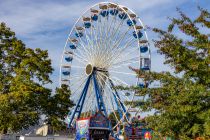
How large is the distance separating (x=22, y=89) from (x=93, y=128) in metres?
8.20

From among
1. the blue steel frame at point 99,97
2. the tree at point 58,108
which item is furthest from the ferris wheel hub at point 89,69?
the tree at point 58,108

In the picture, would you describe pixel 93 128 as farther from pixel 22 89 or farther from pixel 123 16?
pixel 123 16

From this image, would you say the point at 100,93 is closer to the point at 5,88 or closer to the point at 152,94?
the point at 5,88

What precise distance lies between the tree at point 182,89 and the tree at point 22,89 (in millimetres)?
19422

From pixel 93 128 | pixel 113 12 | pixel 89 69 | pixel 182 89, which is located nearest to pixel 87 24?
pixel 113 12

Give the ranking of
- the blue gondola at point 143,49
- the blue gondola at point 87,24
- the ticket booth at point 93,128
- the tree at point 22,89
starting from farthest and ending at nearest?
the blue gondola at point 87,24 → the blue gondola at point 143,49 → the ticket booth at point 93,128 → the tree at point 22,89

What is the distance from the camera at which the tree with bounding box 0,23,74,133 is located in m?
28.7

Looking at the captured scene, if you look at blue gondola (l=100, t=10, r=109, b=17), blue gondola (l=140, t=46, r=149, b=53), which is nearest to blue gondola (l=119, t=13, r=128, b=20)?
blue gondola (l=100, t=10, r=109, b=17)

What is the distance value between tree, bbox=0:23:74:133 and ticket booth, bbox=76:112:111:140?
2.82 meters

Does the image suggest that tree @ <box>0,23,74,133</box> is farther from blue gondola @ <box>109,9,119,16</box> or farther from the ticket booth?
blue gondola @ <box>109,9,119,16</box>

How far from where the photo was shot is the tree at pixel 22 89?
2873 cm

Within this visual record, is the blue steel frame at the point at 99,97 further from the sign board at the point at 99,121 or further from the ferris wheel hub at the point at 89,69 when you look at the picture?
the sign board at the point at 99,121

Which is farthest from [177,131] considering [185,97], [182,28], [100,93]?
[100,93]

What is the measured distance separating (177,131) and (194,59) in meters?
1.92
